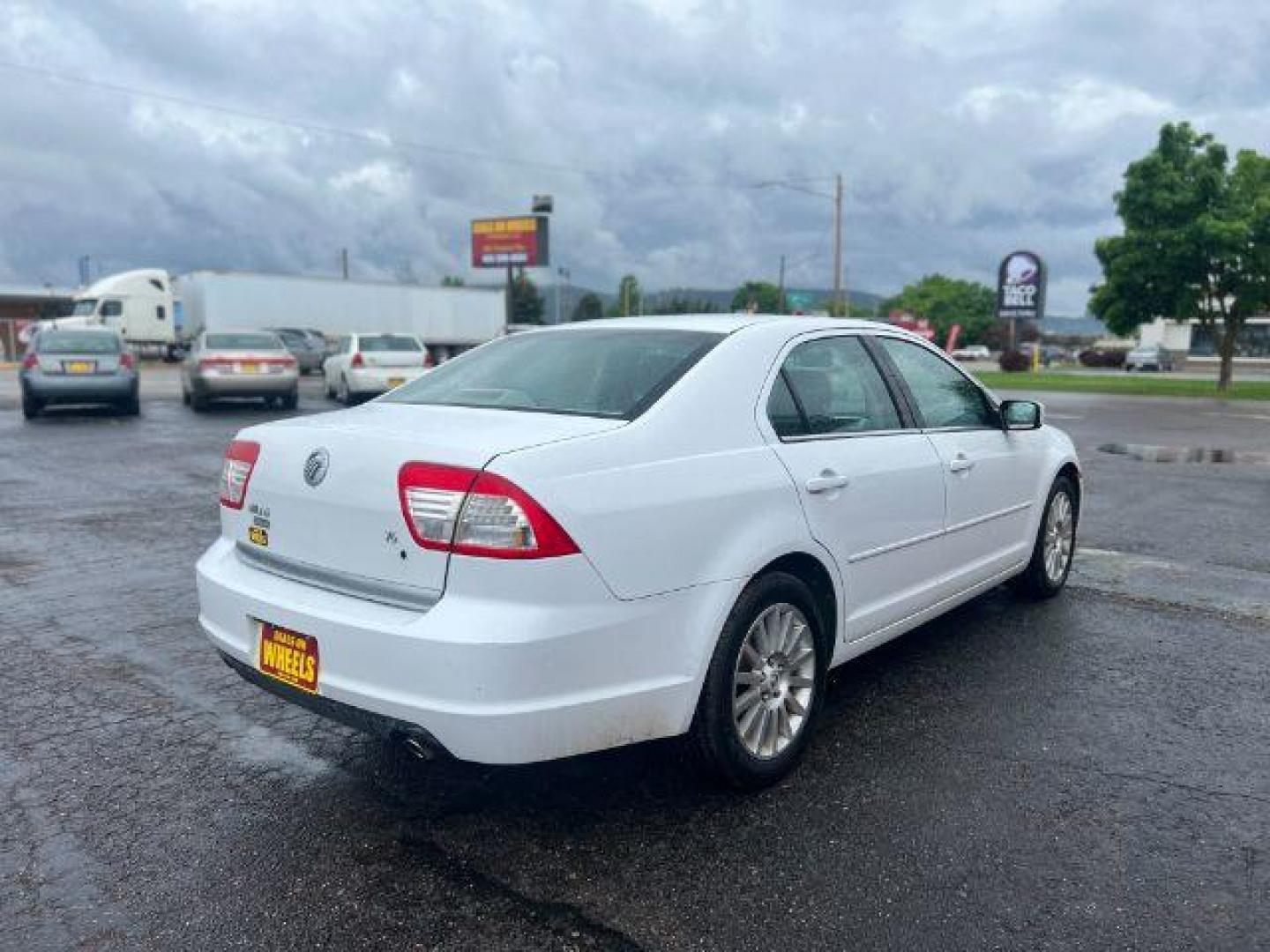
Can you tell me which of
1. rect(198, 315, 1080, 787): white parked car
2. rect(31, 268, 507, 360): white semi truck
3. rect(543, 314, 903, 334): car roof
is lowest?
rect(198, 315, 1080, 787): white parked car

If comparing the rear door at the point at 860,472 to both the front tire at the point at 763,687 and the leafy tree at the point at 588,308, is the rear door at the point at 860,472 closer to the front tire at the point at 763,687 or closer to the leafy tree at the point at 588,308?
the front tire at the point at 763,687

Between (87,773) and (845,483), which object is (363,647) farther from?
(845,483)

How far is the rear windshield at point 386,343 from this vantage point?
21.2 m

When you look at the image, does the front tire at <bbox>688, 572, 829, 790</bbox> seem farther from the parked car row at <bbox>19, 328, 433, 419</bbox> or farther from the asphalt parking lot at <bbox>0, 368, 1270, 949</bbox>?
the parked car row at <bbox>19, 328, 433, 419</bbox>

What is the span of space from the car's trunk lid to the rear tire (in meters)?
3.41

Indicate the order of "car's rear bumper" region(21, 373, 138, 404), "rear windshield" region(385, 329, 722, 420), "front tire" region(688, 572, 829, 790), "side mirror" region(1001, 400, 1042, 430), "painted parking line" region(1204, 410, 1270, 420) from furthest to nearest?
1. "painted parking line" region(1204, 410, 1270, 420)
2. "car's rear bumper" region(21, 373, 138, 404)
3. "side mirror" region(1001, 400, 1042, 430)
4. "rear windshield" region(385, 329, 722, 420)
5. "front tire" region(688, 572, 829, 790)

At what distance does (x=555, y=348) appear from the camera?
4164 millimetres

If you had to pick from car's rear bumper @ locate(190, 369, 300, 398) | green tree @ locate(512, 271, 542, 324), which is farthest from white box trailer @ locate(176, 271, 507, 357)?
green tree @ locate(512, 271, 542, 324)

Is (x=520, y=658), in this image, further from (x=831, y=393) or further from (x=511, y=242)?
(x=511, y=242)

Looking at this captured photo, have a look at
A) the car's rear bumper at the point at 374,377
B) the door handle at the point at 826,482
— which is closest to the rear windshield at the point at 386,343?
the car's rear bumper at the point at 374,377

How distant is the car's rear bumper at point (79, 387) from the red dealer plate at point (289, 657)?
51.6ft

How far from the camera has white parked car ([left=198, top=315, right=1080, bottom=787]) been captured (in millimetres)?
2824

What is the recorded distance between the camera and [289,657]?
3.18 meters

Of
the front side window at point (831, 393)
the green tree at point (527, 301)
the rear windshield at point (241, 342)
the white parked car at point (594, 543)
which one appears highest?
the green tree at point (527, 301)
